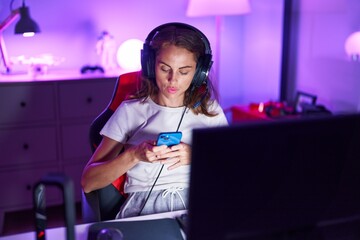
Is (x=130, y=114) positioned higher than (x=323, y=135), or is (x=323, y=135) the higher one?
(x=323, y=135)

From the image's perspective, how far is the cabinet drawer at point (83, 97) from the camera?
9.59ft

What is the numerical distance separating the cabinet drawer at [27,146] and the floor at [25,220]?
380 millimetres

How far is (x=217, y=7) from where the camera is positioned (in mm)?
3010

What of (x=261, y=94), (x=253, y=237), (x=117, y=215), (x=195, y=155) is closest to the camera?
(x=195, y=155)

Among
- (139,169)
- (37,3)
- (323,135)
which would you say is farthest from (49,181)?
(37,3)

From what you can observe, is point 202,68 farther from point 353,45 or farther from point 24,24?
point 24,24

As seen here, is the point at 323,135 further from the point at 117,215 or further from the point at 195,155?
the point at 117,215

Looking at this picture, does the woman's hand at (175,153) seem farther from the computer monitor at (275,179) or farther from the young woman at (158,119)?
the computer monitor at (275,179)

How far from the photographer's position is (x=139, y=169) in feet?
5.11

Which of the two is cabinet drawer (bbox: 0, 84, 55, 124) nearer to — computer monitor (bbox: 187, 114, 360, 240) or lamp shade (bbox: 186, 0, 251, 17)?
lamp shade (bbox: 186, 0, 251, 17)

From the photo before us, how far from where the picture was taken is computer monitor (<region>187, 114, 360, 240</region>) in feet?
2.49

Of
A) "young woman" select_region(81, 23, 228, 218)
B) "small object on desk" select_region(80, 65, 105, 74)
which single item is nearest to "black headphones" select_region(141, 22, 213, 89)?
"young woman" select_region(81, 23, 228, 218)

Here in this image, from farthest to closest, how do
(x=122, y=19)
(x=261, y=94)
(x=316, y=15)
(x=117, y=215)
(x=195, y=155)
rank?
(x=261, y=94)
(x=122, y=19)
(x=316, y=15)
(x=117, y=215)
(x=195, y=155)

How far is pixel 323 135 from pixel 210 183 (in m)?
0.22
